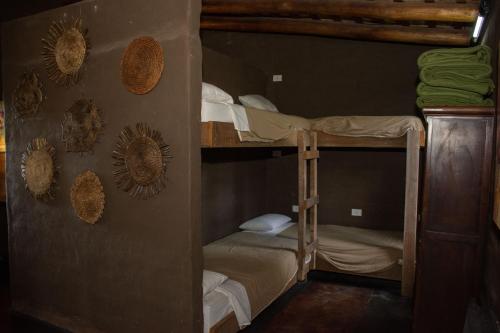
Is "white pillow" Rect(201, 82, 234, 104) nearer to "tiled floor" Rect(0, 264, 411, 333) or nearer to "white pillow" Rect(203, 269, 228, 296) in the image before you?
"white pillow" Rect(203, 269, 228, 296)

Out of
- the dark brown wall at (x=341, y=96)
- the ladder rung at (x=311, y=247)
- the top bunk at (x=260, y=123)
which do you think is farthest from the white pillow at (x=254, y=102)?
the ladder rung at (x=311, y=247)

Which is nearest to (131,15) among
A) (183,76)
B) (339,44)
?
(183,76)

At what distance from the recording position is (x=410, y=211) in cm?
416

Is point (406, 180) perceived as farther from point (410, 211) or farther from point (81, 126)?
point (81, 126)

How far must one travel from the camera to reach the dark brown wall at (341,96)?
5.26 meters

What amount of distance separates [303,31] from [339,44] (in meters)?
0.64

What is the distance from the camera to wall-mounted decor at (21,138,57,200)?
3.12m

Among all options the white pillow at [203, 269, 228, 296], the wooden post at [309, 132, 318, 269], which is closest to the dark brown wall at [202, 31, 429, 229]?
the wooden post at [309, 132, 318, 269]

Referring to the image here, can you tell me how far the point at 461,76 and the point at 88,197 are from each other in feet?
9.70

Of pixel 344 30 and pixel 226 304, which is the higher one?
pixel 344 30

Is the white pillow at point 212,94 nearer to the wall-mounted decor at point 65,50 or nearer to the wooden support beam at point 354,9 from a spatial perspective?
the wall-mounted decor at point 65,50

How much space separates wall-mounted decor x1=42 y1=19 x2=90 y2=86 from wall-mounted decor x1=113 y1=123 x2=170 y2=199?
698 mm

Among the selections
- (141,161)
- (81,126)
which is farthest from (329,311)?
(81,126)

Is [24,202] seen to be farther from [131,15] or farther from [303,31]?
[303,31]
